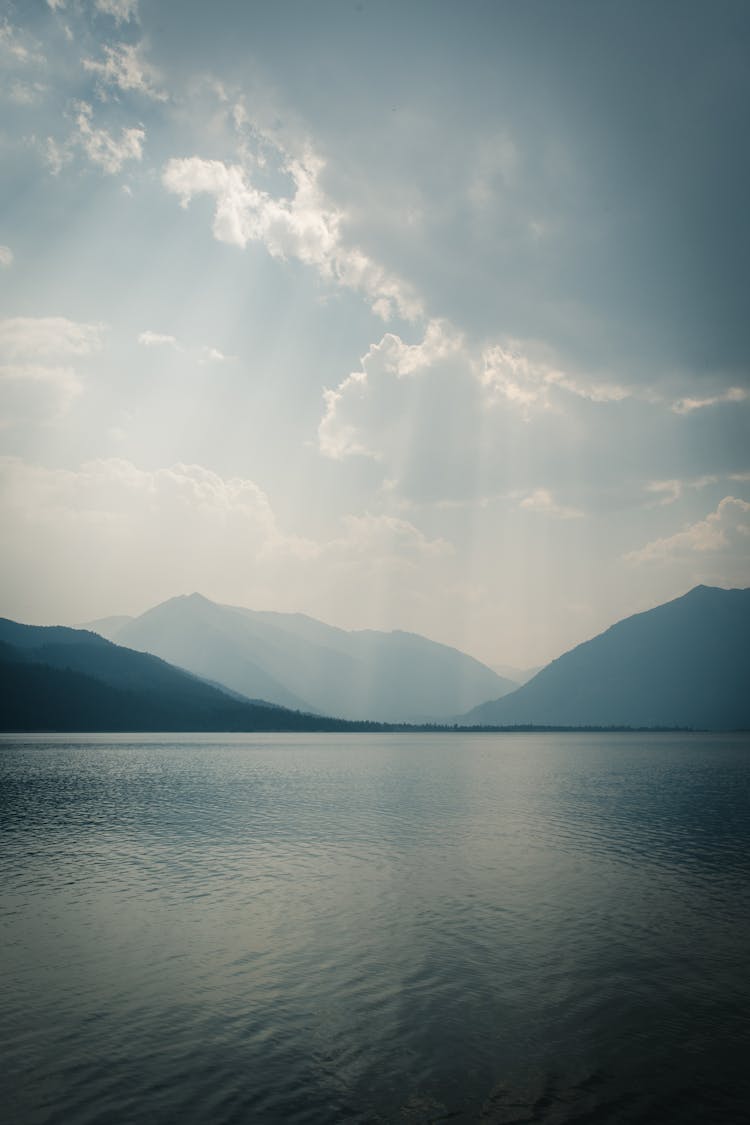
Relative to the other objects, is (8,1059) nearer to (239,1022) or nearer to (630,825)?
(239,1022)

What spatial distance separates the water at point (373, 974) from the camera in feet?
62.3

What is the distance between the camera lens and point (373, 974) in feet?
92.8

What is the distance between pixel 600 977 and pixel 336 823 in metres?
44.9

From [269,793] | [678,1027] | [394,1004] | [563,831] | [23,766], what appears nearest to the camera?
[678,1027]

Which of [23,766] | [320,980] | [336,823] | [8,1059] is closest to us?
[8,1059]

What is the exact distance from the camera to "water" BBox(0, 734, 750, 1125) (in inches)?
747

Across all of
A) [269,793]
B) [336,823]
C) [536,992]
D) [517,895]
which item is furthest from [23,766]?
[536,992]

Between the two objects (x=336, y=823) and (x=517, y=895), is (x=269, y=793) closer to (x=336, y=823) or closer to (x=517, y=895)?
(x=336, y=823)

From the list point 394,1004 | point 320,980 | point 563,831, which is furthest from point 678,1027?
point 563,831

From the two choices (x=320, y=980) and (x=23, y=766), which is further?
(x=23, y=766)

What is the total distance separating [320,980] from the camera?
27578 millimetres

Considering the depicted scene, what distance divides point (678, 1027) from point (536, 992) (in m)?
5.30

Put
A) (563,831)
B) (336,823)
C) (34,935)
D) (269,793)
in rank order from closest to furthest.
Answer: (34,935)
(563,831)
(336,823)
(269,793)

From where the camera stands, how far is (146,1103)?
1833 centimetres
